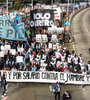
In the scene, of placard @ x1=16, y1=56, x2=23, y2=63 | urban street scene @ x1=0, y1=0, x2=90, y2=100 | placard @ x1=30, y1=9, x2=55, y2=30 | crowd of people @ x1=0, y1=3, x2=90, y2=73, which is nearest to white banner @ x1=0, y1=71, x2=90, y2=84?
urban street scene @ x1=0, y1=0, x2=90, y2=100

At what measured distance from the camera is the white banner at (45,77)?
17.7 m

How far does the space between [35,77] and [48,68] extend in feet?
4.58

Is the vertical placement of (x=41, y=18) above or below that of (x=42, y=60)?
above

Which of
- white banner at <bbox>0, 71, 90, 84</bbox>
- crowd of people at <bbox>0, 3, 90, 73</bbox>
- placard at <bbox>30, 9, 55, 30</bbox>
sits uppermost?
placard at <bbox>30, 9, 55, 30</bbox>

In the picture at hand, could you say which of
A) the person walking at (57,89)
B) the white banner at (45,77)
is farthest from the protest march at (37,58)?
the person walking at (57,89)

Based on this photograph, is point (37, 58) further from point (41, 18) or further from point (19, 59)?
point (41, 18)

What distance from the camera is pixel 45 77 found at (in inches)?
703

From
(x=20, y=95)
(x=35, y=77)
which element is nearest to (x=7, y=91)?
(x=20, y=95)

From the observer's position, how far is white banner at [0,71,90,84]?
57.9 ft

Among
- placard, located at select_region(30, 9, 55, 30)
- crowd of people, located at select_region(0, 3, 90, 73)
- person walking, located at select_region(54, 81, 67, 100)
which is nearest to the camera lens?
person walking, located at select_region(54, 81, 67, 100)

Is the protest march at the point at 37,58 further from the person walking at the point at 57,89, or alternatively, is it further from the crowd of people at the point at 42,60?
the person walking at the point at 57,89

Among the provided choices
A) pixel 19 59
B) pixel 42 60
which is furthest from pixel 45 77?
pixel 19 59

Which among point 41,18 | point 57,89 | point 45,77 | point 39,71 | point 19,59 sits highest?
point 41,18

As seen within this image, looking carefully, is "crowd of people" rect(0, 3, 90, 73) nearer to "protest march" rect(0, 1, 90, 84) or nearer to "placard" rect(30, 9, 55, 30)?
"protest march" rect(0, 1, 90, 84)
